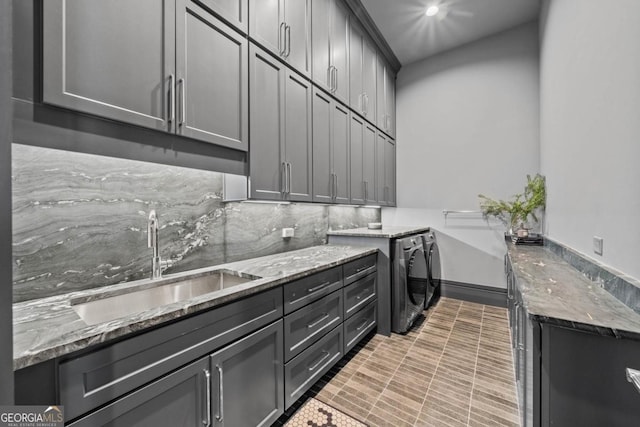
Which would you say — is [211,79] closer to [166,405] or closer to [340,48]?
[166,405]

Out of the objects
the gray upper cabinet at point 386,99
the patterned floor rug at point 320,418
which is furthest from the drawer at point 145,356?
the gray upper cabinet at point 386,99

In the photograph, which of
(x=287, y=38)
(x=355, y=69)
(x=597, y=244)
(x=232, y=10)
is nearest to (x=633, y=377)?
(x=597, y=244)

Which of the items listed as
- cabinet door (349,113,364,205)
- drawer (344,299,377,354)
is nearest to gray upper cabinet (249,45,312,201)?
cabinet door (349,113,364,205)

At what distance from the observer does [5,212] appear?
0.49 metres

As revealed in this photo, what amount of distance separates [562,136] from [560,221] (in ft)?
2.23

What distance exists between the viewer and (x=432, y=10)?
9.76 ft

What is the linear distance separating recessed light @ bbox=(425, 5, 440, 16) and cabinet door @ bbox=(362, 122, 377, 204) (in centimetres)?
135

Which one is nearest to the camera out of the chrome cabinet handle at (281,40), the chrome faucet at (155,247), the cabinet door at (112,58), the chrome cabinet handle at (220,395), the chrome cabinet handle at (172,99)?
the cabinet door at (112,58)

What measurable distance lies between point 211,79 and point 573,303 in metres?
1.95

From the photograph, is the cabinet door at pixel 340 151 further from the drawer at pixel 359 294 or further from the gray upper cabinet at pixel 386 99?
the gray upper cabinet at pixel 386 99

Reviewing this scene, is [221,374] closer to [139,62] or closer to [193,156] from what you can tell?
[193,156]

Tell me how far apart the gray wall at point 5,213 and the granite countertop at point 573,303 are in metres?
1.36

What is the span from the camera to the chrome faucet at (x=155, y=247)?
1.39 meters

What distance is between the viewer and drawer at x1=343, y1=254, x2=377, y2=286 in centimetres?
215
